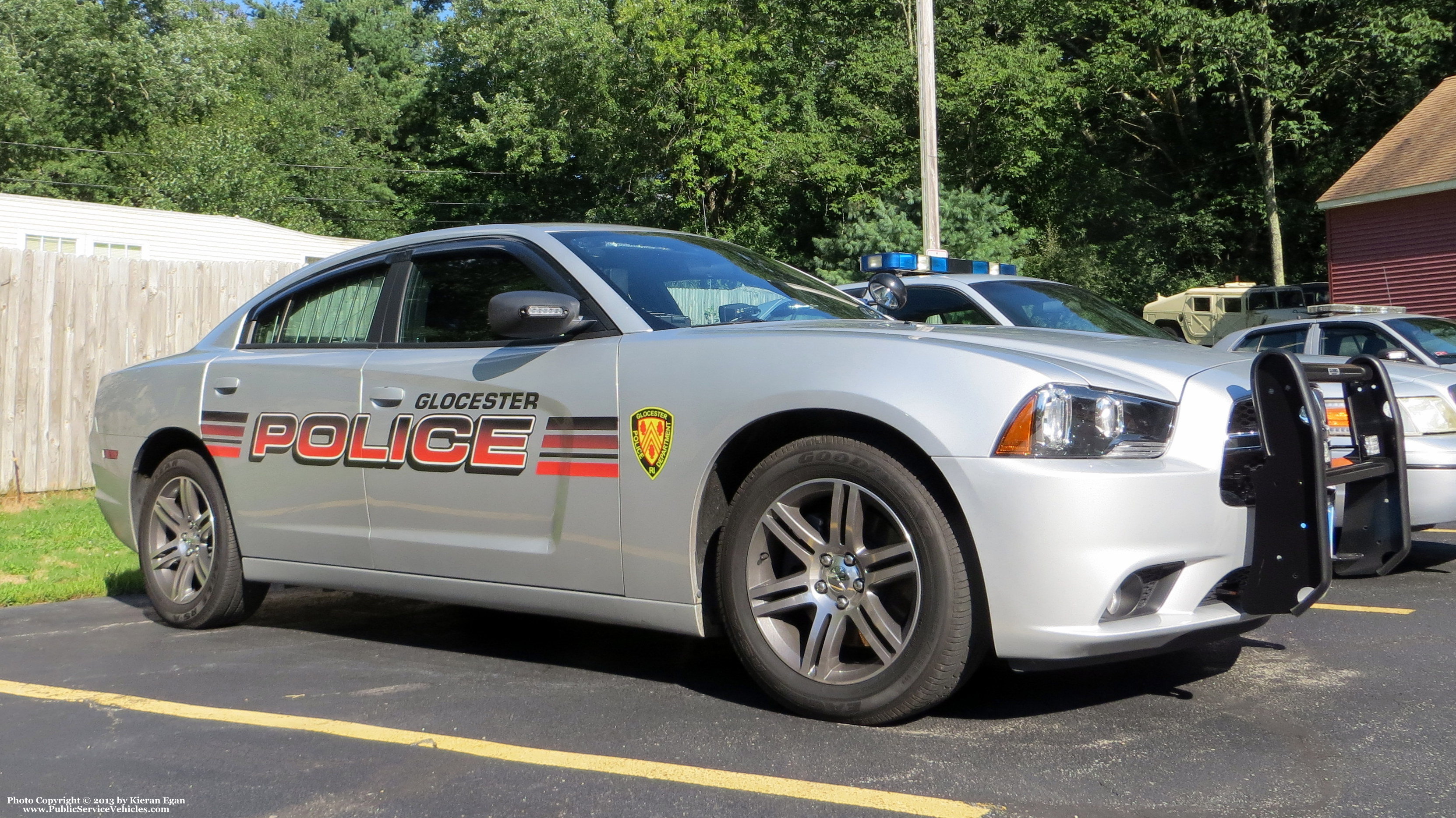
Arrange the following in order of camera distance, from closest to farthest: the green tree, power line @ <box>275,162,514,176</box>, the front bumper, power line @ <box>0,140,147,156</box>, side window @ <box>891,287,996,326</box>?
the front bumper
side window @ <box>891,287,996,326</box>
the green tree
power line @ <box>0,140,147,156</box>
power line @ <box>275,162,514,176</box>

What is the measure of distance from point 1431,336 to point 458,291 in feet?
28.4

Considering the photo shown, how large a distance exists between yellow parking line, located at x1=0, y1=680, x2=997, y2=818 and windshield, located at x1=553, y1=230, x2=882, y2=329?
1.44 m

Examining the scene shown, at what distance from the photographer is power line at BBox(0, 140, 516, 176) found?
42.4 metres

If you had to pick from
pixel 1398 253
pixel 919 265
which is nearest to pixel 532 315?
pixel 919 265

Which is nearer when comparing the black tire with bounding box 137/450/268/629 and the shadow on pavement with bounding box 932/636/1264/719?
the shadow on pavement with bounding box 932/636/1264/719

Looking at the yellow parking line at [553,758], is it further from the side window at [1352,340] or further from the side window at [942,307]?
the side window at [1352,340]

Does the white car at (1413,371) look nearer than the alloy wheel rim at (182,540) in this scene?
No

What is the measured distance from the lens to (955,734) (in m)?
3.54

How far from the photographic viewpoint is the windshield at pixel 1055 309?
8078 mm

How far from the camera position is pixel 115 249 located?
22734 millimetres

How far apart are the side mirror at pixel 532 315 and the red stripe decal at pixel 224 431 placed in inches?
64.6

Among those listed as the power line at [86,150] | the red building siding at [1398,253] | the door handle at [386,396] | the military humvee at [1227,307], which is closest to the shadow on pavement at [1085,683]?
the door handle at [386,396]

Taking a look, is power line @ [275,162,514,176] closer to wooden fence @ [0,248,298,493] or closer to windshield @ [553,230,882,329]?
wooden fence @ [0,248,298,493]

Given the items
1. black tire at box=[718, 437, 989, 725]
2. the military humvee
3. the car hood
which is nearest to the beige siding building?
the military humvee
